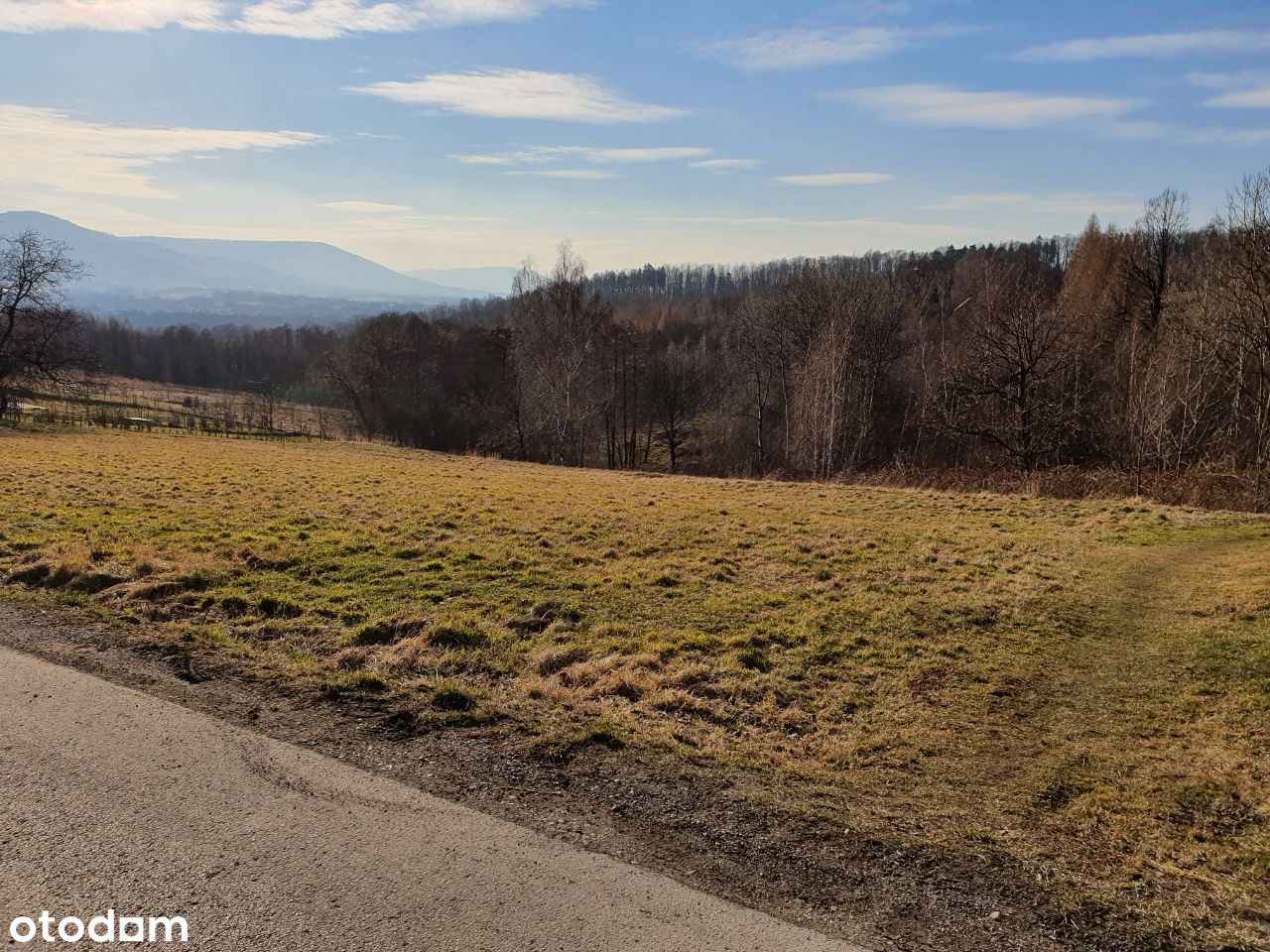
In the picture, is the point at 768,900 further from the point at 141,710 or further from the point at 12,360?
the point at 12,360

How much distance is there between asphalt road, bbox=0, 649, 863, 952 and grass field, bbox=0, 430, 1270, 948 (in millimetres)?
1363

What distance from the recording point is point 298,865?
14.9 ft

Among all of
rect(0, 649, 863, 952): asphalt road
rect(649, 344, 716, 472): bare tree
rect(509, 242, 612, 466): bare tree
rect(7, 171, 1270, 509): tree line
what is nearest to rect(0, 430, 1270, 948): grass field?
rect(0, 649, 863, 952): asphalt road

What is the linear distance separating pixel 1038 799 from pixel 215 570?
1059 cm

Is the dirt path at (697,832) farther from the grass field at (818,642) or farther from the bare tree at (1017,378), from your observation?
the bare tree at (1017,378)

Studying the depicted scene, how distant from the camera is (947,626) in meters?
9.83

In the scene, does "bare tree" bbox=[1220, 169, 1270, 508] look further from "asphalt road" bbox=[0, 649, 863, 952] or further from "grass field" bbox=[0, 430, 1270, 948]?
"asphalt road" bbox=[0, 649, 863, 952]

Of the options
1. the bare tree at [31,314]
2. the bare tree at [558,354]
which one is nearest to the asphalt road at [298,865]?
the bare tree at [558,354]

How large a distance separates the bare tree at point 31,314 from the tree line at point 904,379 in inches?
761

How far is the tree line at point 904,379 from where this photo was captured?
96.6 ft

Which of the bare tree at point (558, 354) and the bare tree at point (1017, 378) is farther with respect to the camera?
the bare tree at point (558, 354)

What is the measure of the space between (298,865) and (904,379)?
58.2 metres

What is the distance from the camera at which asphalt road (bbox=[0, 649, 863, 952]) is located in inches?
158

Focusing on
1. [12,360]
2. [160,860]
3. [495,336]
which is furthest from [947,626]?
[12,360]
